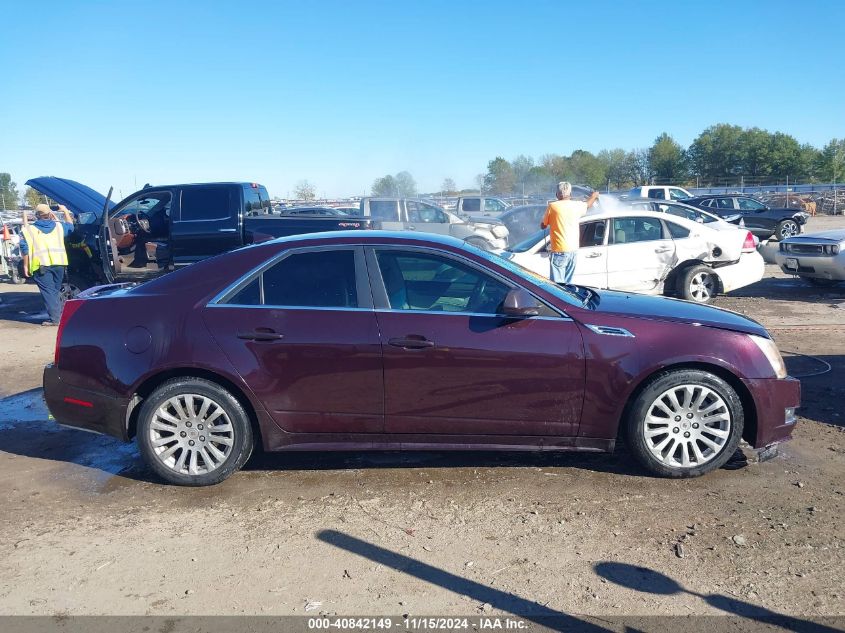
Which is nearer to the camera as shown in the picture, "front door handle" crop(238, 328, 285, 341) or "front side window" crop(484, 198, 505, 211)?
"front door handle" crop(238, 328, 285, 341)

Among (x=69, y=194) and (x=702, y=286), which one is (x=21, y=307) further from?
(x=702, y=286)

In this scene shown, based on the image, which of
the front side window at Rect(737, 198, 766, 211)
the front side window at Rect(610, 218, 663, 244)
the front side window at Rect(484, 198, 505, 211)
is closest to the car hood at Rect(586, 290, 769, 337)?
the front side window at Rect(610, 218, 663, 244)

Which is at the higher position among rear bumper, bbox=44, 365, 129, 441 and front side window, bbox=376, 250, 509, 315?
front side window, bbox=376, 250, 509, 315

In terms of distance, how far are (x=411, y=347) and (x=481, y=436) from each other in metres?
0.72

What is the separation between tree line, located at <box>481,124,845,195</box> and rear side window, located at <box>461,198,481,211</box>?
118 ft

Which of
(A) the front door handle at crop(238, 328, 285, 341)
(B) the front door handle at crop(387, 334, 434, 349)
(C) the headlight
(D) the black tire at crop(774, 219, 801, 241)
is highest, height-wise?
(D) the black tire at crop(774, 219, 801, 241)

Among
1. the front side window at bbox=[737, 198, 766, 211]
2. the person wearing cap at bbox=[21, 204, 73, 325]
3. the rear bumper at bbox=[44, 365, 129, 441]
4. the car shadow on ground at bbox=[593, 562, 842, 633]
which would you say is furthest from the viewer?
the front side window at bbox=[737, 198, 766, 211]

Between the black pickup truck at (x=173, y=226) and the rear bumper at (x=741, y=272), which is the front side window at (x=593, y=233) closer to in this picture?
the rear bumper at (x=741, y=272)

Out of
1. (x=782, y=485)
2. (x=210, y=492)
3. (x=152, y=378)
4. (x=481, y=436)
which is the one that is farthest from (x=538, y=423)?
(x=152, y=378)

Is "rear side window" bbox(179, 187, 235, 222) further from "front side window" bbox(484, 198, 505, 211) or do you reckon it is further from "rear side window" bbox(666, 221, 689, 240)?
"front side window" bbox(484, 198, 505, 211)

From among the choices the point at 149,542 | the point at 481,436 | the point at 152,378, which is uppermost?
the point at 152,378

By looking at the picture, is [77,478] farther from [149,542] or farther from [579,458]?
[579,458]

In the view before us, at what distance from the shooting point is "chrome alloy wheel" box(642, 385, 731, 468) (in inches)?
171

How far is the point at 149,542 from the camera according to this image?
3.83m
